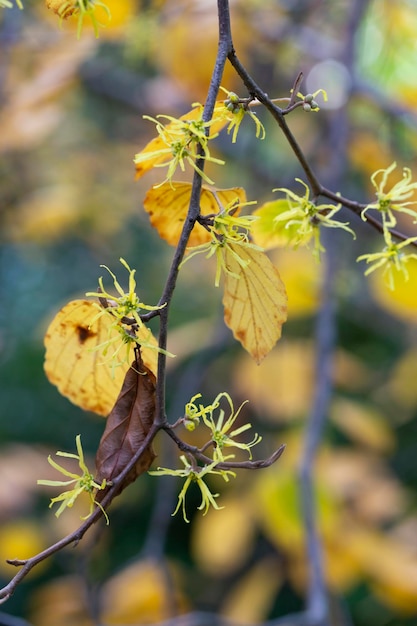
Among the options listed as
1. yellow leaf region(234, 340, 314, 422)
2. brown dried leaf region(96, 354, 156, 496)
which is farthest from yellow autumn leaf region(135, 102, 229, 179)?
yellow leaf region(234, 340, 314, 422)

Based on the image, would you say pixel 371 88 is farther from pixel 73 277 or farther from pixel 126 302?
pixel 73 277

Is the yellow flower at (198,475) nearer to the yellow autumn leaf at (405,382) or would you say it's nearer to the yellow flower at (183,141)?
the yellow flower at (183,141)

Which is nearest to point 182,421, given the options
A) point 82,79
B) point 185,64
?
point 185,64

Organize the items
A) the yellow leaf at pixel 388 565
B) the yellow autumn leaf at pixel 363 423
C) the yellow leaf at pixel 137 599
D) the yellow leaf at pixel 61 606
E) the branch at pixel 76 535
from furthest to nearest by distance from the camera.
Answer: the yellow leaf at pixel 61 606 < the yellow autumn leaf at pixel 363 423 < the yellow leaf at pixel 137 599 < the yellow leaf at pixel 388 565 < the branch at pixel 76 535

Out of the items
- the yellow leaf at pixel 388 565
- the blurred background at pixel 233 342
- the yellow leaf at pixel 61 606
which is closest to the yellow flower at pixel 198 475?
the blurred background at pixel 233 342

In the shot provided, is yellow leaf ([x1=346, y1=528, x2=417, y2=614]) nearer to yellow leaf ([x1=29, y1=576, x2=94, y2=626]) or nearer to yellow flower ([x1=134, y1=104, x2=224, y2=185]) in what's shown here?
yellow leaf ([x1=29, y1=576, x2=94, y2=626])

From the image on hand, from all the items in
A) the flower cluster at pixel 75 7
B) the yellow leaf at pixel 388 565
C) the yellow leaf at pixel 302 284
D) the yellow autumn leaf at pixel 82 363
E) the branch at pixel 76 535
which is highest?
the yellow leaf at pixel 302 284

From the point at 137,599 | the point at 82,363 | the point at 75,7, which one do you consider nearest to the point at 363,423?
the point at 137,599

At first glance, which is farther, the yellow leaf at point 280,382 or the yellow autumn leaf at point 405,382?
the yellow autumn leaf at point 405,382
